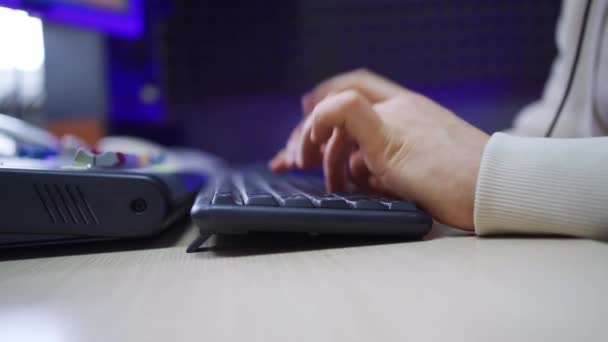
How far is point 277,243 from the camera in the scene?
36cm

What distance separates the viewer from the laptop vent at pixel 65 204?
13.3 inches

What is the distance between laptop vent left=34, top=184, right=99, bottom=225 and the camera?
1.11ft

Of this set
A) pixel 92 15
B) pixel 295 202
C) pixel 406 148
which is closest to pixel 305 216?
pixel 295 202

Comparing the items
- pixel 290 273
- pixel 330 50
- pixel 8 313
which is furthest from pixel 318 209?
pixel 330 50

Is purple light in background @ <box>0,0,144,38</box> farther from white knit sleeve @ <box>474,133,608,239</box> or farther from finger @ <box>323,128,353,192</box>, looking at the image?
white knit sleeve @ <box>474,133,608,239</box>

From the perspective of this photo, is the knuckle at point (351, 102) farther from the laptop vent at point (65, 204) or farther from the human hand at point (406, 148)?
the laptop vent at point (65, 204)

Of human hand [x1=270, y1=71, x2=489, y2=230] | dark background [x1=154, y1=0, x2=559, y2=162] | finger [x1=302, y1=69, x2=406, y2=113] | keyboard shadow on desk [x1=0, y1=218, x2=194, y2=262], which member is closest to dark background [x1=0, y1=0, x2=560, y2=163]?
dark background [x1=154, y1=0, x2=559, y2=162]

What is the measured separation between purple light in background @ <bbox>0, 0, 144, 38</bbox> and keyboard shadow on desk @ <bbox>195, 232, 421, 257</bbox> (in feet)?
1.82

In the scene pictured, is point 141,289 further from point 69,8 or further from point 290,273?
point 69,8

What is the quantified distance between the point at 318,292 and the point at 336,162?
282mm

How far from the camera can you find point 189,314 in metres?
0.21

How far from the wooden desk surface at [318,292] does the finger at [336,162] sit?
0.16 meters

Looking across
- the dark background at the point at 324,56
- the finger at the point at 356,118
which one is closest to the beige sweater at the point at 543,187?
the finger at the point at 356,118

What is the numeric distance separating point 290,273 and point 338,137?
9.4 inches
